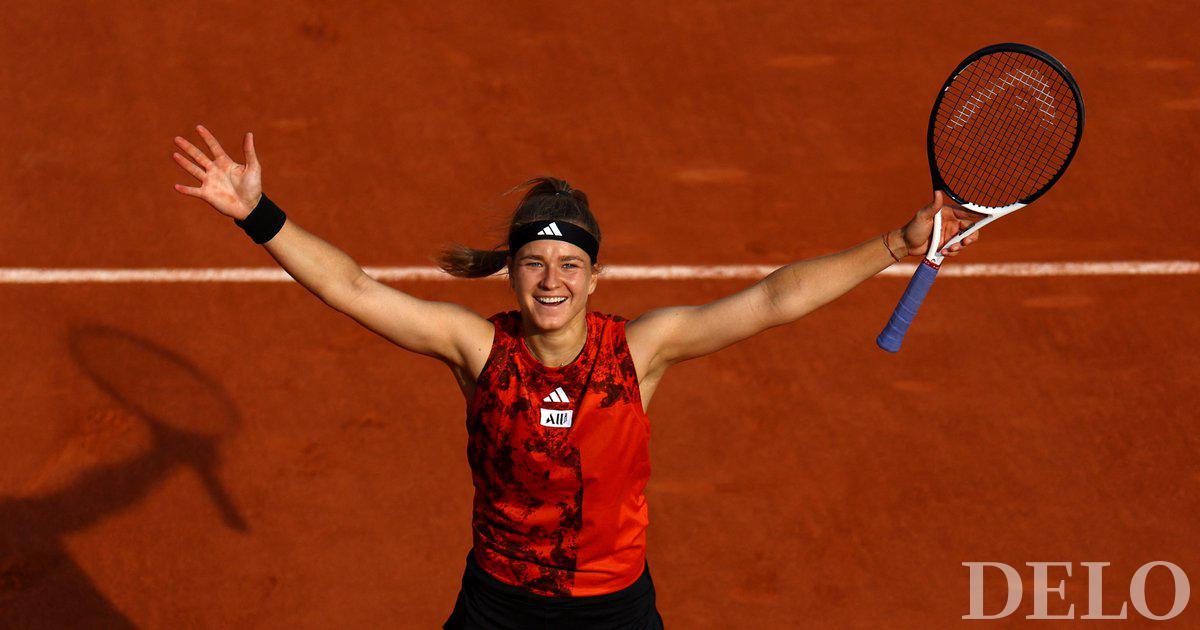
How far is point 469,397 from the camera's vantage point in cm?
447

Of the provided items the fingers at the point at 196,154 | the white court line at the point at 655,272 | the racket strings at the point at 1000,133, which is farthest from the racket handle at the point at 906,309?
the white court line at the point at 655,272

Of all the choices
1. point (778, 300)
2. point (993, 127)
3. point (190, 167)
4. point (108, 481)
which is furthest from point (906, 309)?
point (108, 481)

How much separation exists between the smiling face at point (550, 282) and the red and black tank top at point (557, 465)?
0.56 ft

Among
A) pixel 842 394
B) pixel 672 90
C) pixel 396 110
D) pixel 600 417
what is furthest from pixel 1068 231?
pixel 600 417

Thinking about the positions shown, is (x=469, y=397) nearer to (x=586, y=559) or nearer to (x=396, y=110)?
(x=586, y=559)

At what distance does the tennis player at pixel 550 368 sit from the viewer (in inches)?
166

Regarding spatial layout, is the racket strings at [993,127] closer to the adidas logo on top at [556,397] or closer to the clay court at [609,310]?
the clay court at [609,310]

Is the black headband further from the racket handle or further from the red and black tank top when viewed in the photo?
the racket handle

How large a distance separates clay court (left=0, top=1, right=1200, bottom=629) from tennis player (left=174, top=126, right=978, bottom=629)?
1585 mm

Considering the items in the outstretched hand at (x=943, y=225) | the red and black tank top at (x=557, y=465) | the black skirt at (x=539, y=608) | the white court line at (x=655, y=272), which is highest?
the white court line at (x=655, y=272)

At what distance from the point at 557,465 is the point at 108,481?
167 inches

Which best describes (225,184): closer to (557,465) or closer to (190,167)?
(190,167)

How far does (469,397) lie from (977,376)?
4562 mm

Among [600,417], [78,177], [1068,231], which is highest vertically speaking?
[1068,231]
